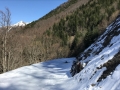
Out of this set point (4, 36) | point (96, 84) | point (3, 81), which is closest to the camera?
point (96, 84)

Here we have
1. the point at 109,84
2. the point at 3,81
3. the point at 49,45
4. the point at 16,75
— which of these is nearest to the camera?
the point at 109,84

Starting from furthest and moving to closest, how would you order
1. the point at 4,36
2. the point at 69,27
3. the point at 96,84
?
the point at 69,27, the point at 4,36, the point at 96,84

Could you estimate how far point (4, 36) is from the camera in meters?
15.6

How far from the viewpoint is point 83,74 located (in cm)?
767

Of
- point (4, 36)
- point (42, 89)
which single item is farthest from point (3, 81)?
point (4, 36)

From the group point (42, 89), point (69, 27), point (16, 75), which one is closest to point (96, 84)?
point (42, 89)

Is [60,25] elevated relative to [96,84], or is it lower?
elevated

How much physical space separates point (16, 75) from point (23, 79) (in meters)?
1.05

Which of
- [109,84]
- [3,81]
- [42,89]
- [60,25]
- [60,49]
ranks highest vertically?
[60,25]

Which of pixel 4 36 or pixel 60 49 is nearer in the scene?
pixel 4 36

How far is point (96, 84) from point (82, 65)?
118 inches

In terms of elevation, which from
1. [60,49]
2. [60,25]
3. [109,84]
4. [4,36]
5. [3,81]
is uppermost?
[60,25]

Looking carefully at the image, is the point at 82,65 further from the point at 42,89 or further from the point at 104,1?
the point at 104,1

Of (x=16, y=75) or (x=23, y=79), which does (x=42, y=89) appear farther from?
(x=16, y=75)
